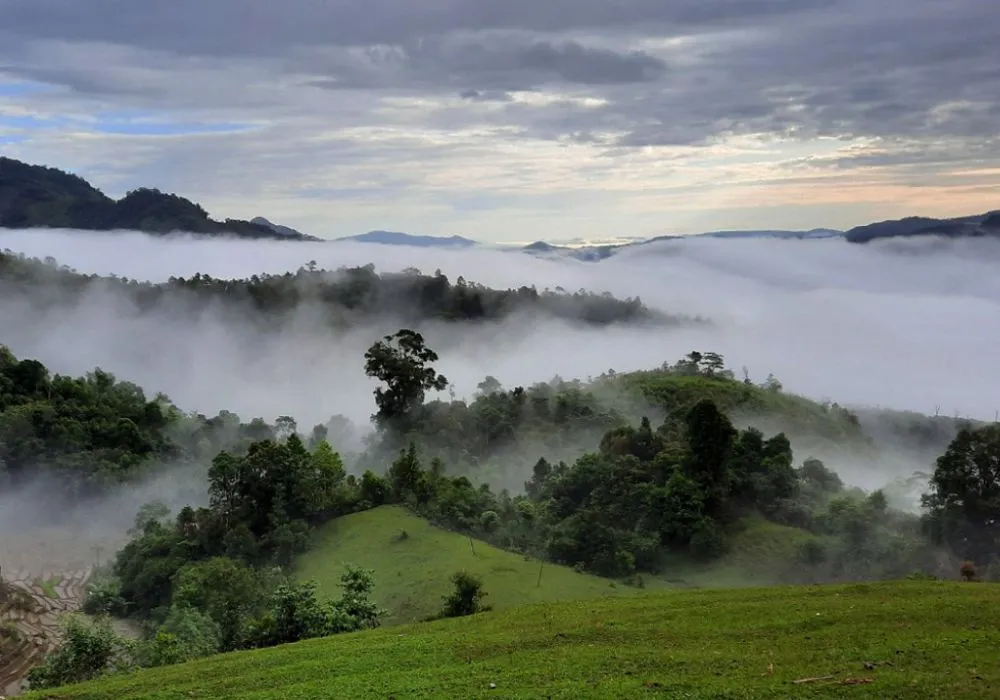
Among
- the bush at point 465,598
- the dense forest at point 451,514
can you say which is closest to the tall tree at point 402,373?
the dense forest at point 451,514

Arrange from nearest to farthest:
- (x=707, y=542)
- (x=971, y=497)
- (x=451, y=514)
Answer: (x=971, y=497)
(x=707, y=542)
(x=451, y=514)

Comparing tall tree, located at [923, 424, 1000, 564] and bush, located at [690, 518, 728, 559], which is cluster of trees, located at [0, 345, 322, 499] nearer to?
bush, located at [690, 518, 728, 559]

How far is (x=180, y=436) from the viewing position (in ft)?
205

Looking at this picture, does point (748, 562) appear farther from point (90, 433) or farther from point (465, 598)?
point (90, 433)

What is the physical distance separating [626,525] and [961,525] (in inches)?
563

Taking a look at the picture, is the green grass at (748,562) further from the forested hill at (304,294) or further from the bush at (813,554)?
the forested hill at (304,294)

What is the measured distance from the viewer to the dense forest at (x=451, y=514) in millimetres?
26922

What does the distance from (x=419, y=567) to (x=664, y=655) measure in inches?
751

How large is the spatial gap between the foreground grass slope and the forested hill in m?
97.4

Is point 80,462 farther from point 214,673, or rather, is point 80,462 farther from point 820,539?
point 820,539

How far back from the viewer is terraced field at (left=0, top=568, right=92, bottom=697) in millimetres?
31781

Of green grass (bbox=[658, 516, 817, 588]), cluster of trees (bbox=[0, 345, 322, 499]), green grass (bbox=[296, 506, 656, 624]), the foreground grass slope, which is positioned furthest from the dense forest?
the foreground grass slope

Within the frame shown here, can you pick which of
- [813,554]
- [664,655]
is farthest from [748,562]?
[664,655]

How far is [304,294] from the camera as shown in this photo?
4759 inches
